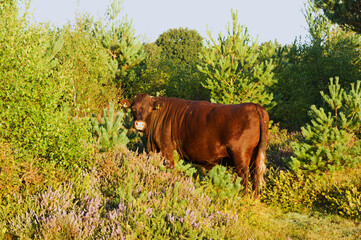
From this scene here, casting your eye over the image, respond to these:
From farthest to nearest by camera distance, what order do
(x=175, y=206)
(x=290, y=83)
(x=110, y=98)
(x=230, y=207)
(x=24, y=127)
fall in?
(x=110, y=98) → (x=290, y=83) → (x=230, y=207) → (x=24, y=127) → (x=175, y=206)

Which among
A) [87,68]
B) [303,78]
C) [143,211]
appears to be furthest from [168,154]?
[303,78]

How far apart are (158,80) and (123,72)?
9.11 feet

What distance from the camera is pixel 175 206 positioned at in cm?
456

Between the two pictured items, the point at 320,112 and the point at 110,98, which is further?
the point at 110,98

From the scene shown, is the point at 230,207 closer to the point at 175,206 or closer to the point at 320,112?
the point at 175,206

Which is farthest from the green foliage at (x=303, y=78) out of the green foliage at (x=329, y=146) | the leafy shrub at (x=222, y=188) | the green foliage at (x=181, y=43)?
the green foliage at (x=181, y=43)

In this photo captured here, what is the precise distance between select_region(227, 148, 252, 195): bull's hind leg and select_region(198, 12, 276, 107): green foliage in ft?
14.8

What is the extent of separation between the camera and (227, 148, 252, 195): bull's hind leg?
631 centimetres

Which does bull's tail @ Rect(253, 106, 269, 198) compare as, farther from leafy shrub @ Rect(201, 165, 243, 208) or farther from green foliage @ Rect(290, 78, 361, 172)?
green foliage @ Rect(290, 78, 361, 172)

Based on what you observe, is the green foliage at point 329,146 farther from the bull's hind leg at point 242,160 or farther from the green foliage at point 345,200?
the bull's hind leg at point 242,160

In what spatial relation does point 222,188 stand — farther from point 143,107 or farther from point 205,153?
point 143,107

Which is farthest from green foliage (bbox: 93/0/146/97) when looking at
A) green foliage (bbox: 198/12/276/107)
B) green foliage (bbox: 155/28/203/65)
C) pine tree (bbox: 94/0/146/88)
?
green foliage (bbox: 155/28/203/65)

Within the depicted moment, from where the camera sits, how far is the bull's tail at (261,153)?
21.0 ft

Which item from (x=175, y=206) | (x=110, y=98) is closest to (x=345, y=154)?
(x=175, y=206)
